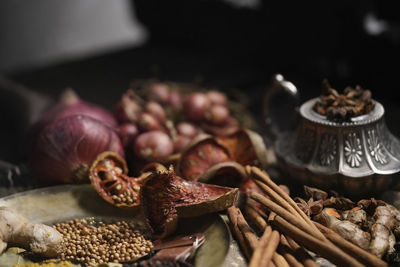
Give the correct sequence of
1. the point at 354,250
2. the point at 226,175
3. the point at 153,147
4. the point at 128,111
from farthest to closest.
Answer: the point at 128,111 < the point at 153,147 < the point at 226,175 < the point at 354,250

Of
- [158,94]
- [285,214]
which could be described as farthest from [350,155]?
[158,94]

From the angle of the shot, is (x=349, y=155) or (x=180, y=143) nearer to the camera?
(x=349, y=155)

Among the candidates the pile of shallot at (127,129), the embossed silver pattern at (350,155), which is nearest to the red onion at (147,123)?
the pile of shallot at (127,129)

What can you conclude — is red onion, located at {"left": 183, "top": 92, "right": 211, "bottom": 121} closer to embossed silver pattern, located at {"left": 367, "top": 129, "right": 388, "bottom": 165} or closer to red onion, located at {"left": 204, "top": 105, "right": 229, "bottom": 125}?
red onion, located at {"left": 204, "top": 105, "right": 229, "bottom": 125}

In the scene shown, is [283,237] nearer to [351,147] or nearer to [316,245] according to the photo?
[316,245]

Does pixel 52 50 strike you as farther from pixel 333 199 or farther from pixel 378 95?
pixel 333 199

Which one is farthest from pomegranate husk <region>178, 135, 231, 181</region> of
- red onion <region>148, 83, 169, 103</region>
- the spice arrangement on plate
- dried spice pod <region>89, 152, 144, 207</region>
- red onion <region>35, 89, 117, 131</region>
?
red onion <region>148, 83, 169, 103</region>

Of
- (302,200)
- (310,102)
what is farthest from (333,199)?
(310,102)
